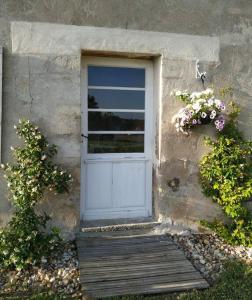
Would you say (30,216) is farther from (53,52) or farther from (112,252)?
(53,52)

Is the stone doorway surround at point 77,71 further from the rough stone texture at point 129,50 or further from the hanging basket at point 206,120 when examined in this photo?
the hanging basket at point 206,120

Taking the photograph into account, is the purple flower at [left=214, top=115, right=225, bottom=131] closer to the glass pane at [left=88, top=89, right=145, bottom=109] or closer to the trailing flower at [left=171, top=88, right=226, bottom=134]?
the trailing flower at [left=171, top=88, right=226, bottom=134]

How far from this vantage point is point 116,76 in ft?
15.2

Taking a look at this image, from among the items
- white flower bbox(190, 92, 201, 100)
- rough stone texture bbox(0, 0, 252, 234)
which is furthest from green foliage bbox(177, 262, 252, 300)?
white flower bbox(190, 92, 201, 100)

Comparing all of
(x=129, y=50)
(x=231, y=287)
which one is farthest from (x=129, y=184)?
(x=231, y=287)

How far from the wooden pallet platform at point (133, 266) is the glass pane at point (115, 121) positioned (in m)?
1.42

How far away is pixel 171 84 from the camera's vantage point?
4.49m

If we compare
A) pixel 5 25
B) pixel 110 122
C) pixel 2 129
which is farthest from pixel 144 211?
pixel 5 25

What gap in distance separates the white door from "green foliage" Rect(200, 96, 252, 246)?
0.82m

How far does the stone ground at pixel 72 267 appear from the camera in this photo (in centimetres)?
336

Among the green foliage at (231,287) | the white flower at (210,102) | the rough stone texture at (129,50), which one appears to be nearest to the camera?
the green foliage at (231,287)

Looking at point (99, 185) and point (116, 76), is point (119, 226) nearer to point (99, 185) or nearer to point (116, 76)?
point (99, 185)

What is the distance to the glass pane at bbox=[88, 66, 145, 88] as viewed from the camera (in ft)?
15.0

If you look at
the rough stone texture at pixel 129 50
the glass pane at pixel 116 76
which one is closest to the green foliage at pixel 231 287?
the rough stone texture at pixel 129 50
